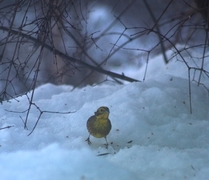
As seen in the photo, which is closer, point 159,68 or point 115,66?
point 159,68

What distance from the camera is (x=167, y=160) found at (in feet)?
7.13

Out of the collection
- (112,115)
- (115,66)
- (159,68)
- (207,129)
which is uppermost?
(115,66)

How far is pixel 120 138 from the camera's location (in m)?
2.57

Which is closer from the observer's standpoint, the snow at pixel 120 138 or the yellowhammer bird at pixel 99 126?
the snow at pixel 120 138

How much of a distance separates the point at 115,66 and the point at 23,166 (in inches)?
200

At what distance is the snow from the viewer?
2127 mm

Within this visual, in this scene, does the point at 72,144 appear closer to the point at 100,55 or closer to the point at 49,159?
the point at 49,159

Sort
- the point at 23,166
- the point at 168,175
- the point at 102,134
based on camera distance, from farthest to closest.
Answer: the point at 102,134 → the point at 23,166 → the point at 168,175

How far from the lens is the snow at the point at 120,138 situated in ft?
6.98

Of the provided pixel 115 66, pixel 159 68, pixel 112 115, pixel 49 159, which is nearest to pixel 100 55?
pixel 115 66

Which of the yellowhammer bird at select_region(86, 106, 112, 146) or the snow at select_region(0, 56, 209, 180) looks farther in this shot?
the yellowhammer bird at select_region(86, 106, 112, 146)

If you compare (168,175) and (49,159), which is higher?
(49,159)

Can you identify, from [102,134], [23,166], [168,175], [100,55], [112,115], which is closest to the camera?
[168,175]

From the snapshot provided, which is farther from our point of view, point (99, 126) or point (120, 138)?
point (120, 138)
